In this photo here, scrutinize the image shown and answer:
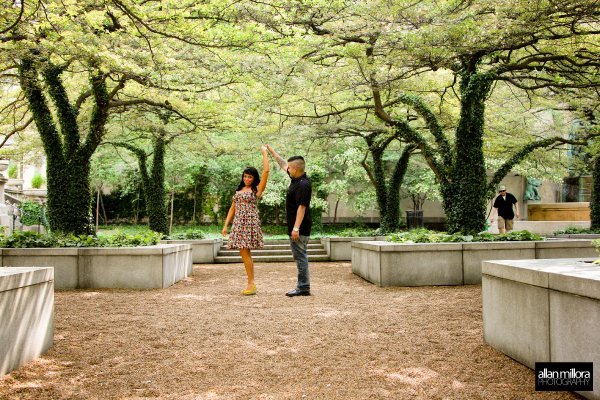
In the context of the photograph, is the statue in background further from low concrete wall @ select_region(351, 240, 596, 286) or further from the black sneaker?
the black sneaker

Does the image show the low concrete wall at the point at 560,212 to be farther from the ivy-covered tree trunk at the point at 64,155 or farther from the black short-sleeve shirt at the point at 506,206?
the ivy-covered tree trunk at the point at 64,155

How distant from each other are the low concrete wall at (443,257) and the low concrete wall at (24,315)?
596cm

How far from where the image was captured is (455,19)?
920 centimetres

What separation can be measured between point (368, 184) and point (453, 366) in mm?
24056

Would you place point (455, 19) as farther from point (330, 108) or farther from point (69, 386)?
point (69, 386)

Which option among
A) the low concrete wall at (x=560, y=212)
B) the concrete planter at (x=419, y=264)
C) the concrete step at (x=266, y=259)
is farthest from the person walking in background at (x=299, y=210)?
the low concrete wall at (x=560, y=212)

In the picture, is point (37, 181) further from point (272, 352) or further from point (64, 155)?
point (272, 352)

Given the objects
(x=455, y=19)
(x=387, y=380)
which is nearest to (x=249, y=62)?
(x=455, y=19)

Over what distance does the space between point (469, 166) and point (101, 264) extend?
8387mm

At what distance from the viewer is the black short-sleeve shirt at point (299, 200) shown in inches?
308

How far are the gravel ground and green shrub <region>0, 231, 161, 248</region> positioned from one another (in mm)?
2086

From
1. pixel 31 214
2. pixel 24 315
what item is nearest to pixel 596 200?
pixel 24 315

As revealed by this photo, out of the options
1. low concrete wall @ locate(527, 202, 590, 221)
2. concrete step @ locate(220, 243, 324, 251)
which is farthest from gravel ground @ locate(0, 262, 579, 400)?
low concrete wall @ locate(527, 202, 590, 221)

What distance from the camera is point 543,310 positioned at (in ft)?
12.6
